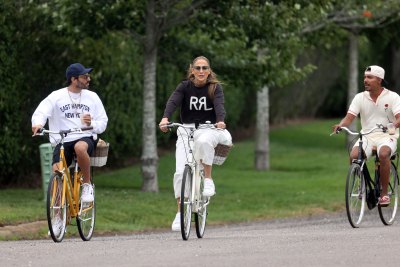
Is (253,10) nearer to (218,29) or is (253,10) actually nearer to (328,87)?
(218,29)

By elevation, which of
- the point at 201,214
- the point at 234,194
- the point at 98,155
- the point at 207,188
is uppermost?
the point at 98,155

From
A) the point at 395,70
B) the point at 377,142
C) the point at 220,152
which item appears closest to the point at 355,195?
the point at 377,142

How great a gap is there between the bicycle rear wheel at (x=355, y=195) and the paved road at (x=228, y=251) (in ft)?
2.09

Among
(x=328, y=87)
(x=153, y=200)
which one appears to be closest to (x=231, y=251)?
(x=153, y=200)

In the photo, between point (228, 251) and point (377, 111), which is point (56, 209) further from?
point (377, 111)

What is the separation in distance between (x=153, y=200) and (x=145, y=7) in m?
3.23

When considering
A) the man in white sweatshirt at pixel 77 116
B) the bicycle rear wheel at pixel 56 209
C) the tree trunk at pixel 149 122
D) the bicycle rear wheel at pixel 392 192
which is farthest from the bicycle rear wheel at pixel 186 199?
the tree trunk at pixel 149 122

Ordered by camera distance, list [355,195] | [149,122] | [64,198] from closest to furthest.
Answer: [64,198] → [355,195] → [149,122]

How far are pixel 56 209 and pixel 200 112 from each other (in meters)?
1.73

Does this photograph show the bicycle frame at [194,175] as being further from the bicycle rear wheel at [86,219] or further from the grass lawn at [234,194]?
the grass lawn at [234,194]

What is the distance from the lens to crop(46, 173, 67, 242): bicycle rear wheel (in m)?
12.4

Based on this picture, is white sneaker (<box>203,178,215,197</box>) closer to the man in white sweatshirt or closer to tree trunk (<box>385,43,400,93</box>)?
the man in white sweatshirt

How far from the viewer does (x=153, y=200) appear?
63.4ft

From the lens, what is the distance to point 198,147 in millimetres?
12570
